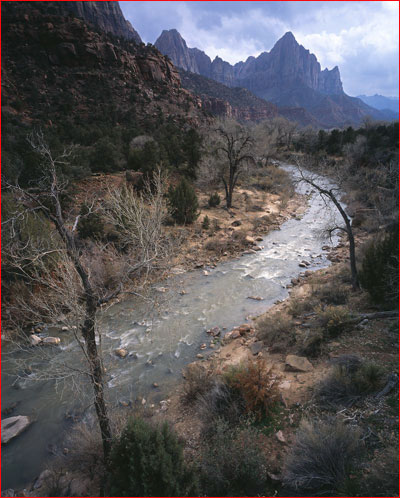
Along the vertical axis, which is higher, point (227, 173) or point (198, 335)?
point (227, 173)

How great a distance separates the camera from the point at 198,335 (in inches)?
333

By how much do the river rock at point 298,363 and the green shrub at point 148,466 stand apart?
338cm

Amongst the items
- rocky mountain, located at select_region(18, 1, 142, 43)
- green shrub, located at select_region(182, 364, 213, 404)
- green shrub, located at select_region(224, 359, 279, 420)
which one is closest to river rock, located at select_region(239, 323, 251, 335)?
green shrub, located at select_region(182, 364, 213, 404)

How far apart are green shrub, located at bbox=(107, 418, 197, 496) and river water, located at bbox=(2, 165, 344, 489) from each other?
109 cm

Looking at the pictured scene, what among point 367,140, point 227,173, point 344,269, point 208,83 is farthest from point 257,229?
point 208,83

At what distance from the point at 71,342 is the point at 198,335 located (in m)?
3.95

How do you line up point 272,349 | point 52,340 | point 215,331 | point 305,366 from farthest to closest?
point 215,331 → point 52,340 → point 272,349 → point 305,366

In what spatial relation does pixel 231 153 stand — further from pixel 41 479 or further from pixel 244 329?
pixel 41 479

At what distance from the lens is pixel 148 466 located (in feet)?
11.1

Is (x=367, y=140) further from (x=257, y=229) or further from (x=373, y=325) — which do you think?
(x=373, y=325)

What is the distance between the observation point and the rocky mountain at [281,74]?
15412 centimetres

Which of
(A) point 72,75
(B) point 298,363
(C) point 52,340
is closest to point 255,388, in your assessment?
(B) point 298,363

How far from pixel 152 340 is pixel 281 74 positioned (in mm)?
223187

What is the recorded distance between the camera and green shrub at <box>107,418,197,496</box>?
3322 millimetres
